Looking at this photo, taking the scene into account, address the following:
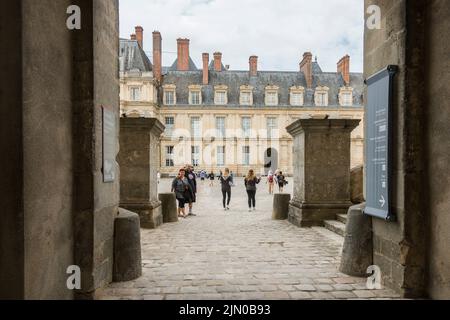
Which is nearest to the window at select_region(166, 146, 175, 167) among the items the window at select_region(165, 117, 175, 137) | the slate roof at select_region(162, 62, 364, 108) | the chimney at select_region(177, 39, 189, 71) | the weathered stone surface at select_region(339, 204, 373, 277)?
the window at select_region(165, 117, 175, 137)

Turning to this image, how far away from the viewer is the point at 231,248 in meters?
5.54

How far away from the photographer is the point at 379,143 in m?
3.79

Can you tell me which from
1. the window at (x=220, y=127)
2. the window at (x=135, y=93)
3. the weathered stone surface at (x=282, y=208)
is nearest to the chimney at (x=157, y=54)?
the window at (x=135, y=93)

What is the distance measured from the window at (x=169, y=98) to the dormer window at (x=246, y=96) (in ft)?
26.1

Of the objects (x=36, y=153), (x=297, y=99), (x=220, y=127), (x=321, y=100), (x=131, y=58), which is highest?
(x=131, y=58)

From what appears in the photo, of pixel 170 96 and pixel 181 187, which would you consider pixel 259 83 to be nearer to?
pixel 170 96

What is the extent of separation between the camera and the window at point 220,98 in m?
38.7

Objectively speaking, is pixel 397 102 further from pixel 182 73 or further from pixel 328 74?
pixel 328 74

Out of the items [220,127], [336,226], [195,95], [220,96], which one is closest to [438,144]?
[336,226]

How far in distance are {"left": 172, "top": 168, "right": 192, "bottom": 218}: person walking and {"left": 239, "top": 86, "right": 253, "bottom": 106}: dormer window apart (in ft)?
99.7

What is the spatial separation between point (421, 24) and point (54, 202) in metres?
4.03

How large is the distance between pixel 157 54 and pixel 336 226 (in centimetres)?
3335

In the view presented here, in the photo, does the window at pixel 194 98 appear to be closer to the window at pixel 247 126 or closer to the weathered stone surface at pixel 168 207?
the window at pixel 247 126

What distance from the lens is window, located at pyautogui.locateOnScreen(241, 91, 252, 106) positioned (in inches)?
1532
